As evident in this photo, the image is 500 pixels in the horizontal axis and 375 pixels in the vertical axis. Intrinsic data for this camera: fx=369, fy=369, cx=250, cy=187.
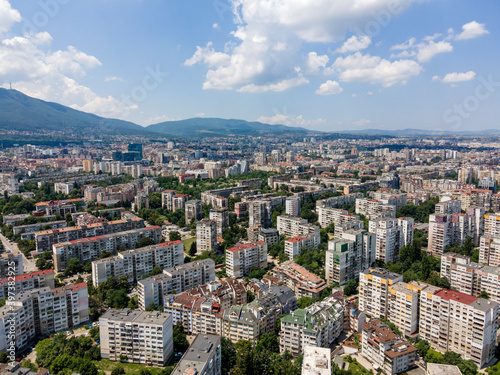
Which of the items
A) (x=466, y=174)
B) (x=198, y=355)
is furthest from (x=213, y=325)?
(x=466, y=174)

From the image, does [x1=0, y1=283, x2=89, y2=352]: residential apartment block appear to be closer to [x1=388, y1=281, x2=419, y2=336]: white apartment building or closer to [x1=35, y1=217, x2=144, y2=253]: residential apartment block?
[x1=35, y1=217, x2=144, y2=253]: residential apartment block

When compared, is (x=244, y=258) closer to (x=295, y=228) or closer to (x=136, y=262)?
(x=136, y=262)

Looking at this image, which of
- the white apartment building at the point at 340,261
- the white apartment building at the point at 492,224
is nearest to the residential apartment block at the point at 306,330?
the white apartment building at the point at 340,261

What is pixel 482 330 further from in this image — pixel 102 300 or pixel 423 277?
pixel 102 300

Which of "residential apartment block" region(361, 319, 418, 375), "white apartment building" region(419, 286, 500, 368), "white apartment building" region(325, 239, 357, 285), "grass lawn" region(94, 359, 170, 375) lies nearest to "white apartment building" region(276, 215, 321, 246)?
"white apartment building" region(325, 239, 357, 285)

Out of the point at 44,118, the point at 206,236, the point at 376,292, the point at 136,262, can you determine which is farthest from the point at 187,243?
the point at 44,118

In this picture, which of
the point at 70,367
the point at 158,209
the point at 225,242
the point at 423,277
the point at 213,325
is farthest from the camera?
the point at 158,209
